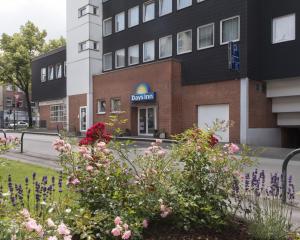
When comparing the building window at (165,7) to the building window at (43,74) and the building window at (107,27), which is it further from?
the building window at (43,74)

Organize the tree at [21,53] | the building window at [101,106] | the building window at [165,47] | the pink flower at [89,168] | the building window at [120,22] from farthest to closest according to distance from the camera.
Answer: the tree at [21,53] → the building window at [101,106] → the building window at [120,22] → the building window at [165,47] → the pink flower at [89,168]

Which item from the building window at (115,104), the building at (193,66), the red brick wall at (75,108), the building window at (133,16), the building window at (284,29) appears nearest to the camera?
the building window at (284,29)

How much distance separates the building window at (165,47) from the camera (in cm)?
2540

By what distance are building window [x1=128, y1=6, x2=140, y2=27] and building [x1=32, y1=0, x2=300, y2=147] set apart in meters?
0.08

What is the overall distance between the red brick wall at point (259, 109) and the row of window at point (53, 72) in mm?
21612

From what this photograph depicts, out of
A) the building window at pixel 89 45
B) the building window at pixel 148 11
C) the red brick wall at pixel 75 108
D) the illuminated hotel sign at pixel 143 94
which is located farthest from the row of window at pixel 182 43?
the red brick wall at pixel 75 108

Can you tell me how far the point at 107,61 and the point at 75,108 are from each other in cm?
540

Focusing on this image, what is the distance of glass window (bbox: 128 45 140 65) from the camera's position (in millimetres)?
28094

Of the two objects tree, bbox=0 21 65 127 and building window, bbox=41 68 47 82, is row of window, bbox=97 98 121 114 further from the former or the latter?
tree, bbox=0 21 65 127

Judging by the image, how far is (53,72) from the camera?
39.1 metres

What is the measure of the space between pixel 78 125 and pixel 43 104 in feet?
34.1

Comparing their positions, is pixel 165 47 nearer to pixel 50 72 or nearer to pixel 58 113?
pixel 58 113

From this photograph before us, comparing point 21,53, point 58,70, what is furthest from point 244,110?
point 21,53

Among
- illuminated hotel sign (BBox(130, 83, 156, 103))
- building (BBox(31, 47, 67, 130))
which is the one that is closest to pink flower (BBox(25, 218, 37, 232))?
illuminated hotel sign (BBox(130, 83, 156, 103))
